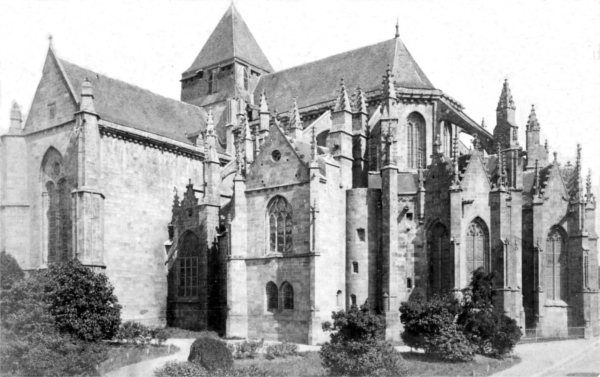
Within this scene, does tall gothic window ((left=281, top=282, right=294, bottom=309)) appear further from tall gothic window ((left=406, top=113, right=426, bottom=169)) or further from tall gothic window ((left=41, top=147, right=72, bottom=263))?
tall gothic window ((left=41, top=147, right=72, bottom=263))

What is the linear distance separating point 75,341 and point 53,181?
16764 mm

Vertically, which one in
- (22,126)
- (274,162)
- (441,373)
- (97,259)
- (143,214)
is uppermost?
(22,126)

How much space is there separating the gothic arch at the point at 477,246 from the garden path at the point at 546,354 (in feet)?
15.1

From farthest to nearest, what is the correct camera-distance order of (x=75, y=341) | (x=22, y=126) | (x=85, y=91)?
(x=22, y=126) → (x=85, y=91) → (x=75, y=341)

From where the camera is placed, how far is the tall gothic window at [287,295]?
105ft

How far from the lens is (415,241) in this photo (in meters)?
32.8

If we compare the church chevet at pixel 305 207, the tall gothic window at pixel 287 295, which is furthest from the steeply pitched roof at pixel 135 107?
the tall gothic window at pixel 287 295

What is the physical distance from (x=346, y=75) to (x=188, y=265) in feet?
59.2

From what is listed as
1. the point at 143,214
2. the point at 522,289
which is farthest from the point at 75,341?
the point at 522,289

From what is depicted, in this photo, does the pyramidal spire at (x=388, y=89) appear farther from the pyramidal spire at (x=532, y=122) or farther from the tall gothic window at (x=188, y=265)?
the tall gothic window at (x=188, y=265)

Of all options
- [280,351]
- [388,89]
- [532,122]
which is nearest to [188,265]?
[280,351]

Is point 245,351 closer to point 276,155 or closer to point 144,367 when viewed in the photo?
point 144,367

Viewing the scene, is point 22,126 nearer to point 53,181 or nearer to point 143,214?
point 53,181

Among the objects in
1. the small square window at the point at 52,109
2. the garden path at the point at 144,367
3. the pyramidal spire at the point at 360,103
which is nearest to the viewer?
the garden path at the point at 144,367
